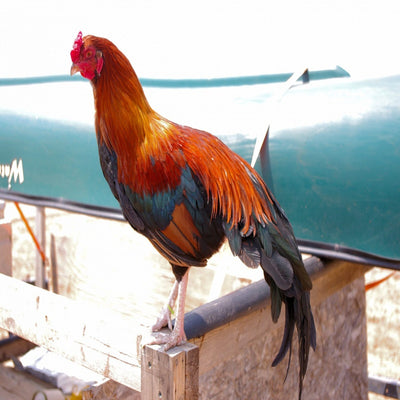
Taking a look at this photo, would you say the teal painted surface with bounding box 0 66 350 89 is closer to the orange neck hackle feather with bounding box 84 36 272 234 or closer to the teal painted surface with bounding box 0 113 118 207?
the teal painted surface with bounding box 0 113 118 207

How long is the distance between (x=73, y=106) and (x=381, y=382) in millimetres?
1643

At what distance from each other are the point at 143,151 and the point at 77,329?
0.41 meters

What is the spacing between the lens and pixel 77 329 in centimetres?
92

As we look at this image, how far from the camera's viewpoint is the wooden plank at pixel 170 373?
78 centimetres

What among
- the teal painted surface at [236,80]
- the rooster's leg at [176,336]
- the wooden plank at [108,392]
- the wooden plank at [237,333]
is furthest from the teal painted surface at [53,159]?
the rooster's leg at [176,336]

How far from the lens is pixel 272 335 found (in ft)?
4.04

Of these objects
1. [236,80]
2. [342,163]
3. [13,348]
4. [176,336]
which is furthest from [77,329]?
[13,348]

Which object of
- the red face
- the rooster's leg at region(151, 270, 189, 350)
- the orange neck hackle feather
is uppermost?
the red face

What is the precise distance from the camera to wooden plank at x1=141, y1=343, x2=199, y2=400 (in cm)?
78

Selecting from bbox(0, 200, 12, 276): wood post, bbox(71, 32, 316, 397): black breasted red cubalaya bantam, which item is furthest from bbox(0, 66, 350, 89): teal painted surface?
bbox(71, 32, 316, 397): black breasted red cubalaya bantam

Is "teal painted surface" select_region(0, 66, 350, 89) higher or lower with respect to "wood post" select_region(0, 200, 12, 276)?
higher

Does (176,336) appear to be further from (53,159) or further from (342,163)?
(53,159)

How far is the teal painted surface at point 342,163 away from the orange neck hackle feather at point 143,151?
582mm

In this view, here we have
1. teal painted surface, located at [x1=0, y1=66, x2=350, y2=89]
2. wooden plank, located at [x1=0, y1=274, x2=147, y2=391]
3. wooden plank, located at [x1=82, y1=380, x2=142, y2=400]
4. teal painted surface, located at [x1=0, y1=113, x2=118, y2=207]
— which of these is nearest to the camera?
wooden plank, located at [x1=0, y1=274, x2=147, y2=391]
